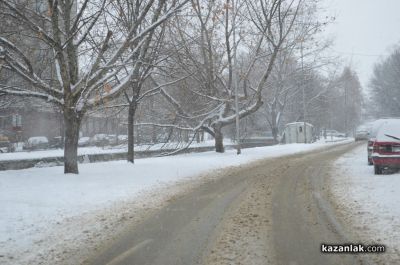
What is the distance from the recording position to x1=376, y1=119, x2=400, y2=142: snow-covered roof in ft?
44.0

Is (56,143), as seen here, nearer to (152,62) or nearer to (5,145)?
(5,145)

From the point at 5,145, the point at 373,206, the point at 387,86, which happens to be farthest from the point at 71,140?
the point at 387,86

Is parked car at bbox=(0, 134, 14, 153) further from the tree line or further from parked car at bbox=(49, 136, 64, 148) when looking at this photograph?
the tree line

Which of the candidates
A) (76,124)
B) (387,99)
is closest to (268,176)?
(76,124)

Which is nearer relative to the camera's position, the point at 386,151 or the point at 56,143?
the point at 386,151

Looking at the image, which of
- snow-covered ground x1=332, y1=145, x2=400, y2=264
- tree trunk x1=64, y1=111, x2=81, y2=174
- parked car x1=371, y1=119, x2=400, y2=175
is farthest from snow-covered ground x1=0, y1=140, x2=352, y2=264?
parked car x1=371, y1=119, x2=400, y2=175

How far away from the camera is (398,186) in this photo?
34.8 feet

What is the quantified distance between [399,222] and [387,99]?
8101 centimetres

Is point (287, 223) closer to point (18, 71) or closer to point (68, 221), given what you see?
point (68, 221)

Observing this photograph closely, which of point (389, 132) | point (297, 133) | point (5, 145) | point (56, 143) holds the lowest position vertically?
point (389, 132)

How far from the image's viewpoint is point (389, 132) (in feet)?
45.0

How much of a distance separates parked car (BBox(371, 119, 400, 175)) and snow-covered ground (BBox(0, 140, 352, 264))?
5658 mm

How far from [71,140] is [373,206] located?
31.0ft

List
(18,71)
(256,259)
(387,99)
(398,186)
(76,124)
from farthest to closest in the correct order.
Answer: (387,99) < (76,124) < (18,71) < (398,186) < (256,259)
